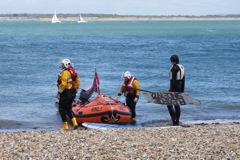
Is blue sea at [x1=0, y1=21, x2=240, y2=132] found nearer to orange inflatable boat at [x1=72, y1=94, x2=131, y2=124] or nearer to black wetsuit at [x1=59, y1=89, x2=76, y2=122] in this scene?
orange inflatable boat at [x1=72, y1=94, x2=131, y2=124]

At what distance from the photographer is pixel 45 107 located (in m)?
18.7

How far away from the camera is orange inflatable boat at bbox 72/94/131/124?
13828 mm

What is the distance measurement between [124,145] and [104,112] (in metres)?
4.59

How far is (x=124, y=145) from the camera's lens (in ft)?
30.4

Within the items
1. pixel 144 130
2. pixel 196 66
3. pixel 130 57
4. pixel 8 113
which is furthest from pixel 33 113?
pixel 130 57

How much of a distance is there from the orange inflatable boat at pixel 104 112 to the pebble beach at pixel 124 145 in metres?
2.78

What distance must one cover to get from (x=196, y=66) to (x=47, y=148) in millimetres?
27527

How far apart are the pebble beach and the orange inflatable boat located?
278 centimetres

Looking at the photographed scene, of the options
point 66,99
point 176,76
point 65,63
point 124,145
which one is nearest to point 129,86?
point 176,76

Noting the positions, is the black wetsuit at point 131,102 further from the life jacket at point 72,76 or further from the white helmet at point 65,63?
the white helmet at point 65,63

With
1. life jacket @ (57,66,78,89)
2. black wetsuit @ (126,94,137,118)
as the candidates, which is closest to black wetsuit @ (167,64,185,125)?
black wetsuit @ (126,94,137,118)

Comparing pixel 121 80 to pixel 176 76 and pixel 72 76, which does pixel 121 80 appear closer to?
pixel 176 76

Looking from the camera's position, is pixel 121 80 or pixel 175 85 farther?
pixel 121 80

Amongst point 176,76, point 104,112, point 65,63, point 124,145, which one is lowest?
point 104,112
